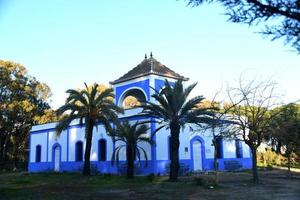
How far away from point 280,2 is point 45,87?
4166 cm

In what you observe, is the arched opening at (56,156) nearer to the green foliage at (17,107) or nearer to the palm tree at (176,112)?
the green foliage at (17,107)

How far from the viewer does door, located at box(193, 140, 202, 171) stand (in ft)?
97.4

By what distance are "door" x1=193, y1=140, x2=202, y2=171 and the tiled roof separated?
5.36 m

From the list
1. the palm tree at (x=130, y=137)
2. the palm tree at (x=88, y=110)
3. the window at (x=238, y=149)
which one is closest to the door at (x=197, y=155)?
the window at (x=238, y=149)

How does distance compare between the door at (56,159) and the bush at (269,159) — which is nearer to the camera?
the door at (56,159)

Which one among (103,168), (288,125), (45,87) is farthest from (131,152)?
(45,87)

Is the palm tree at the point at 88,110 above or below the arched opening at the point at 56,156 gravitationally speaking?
above

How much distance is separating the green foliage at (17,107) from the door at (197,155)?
20894mm

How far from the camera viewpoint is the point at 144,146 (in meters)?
27.8

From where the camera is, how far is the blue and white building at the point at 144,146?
91.3 ft

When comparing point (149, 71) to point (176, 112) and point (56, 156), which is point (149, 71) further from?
point (56, 156)

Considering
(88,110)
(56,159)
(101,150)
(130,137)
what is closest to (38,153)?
(56,159)

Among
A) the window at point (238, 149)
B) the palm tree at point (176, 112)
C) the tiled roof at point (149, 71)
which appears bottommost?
the window at point (238, 149)

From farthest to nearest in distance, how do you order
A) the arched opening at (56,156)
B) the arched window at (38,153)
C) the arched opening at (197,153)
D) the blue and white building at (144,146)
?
the arched window at (38,153)
the arched opening at (56,156)
the arched opening at (197,153)
the blue and white building at (144,146)
